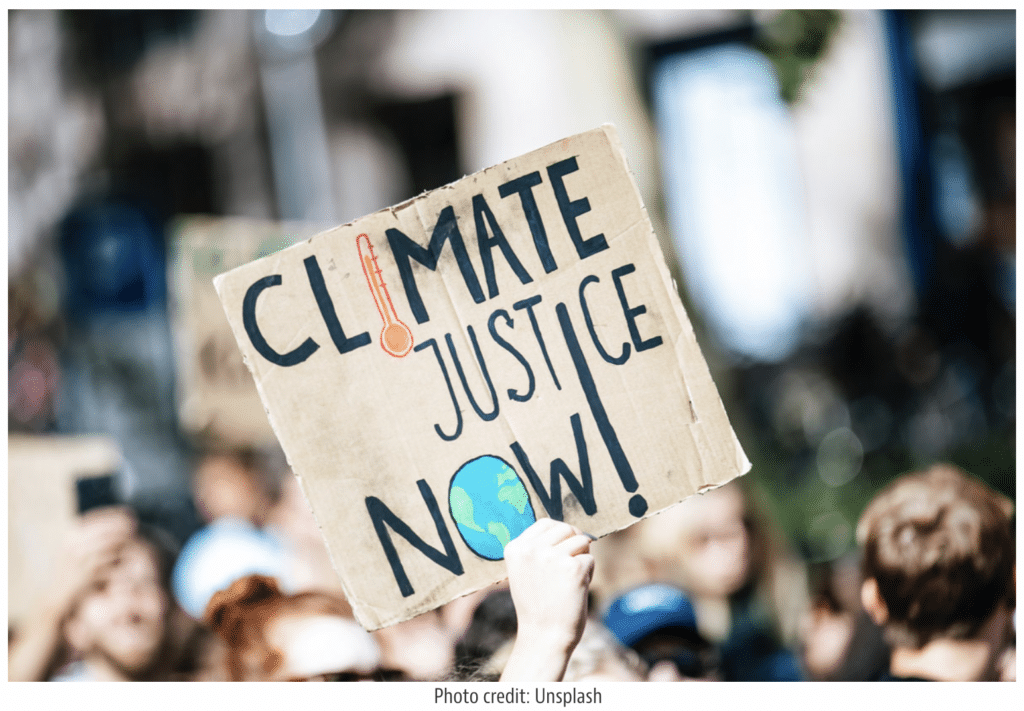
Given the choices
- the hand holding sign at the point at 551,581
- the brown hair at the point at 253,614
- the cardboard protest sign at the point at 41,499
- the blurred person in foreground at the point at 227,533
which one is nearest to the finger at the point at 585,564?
the hand holding sign at the point at 551,581

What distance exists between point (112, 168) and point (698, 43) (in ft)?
4.28

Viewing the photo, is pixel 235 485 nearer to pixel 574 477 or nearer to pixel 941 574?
pixel 574 477

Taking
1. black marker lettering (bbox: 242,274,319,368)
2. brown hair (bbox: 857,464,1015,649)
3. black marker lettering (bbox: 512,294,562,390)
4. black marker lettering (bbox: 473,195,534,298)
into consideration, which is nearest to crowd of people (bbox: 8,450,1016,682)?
brown hair (bbox: 857,464,1015,649)

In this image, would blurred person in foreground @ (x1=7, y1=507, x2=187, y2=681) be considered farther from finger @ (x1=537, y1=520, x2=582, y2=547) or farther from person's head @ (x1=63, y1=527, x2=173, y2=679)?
finger @ (x1=537, y1=520, x2=582, y2=547)

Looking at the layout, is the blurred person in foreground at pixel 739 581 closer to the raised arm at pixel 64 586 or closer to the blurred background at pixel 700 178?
the blurred background at pixel 700 178

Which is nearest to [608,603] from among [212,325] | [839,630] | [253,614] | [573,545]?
[573,545]

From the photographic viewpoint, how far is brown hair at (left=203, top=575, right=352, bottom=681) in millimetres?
1613

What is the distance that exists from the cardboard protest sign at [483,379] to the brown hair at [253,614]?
352 millimetres

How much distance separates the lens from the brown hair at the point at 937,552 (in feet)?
5.17

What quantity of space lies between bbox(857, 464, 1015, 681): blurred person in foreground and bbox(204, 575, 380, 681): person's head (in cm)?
110

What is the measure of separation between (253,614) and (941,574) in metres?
1.47

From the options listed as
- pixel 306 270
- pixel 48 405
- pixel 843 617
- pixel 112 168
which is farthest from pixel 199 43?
pixel 843 617

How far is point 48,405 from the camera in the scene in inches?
64.7

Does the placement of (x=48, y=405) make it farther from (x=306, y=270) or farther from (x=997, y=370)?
(x=997, y=370)
